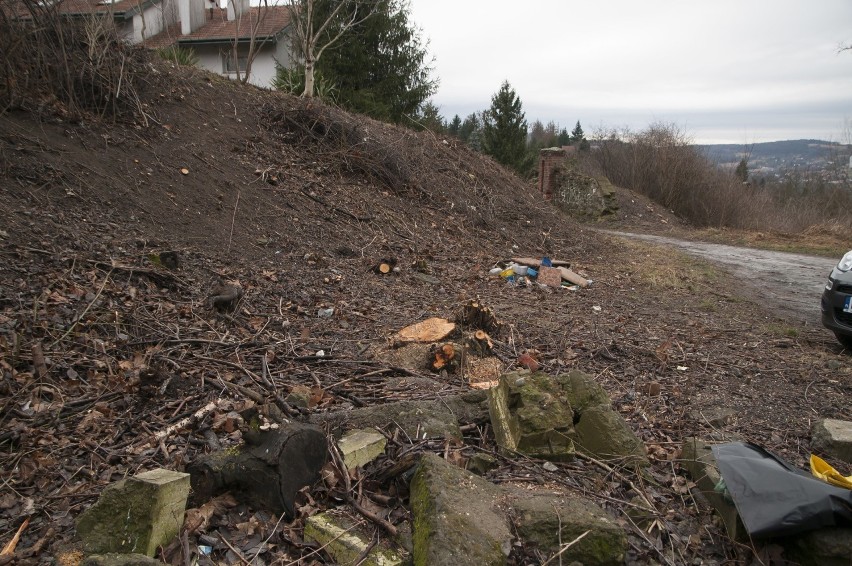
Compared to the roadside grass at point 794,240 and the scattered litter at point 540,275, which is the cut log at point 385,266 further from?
the roadside grass at point 794,240

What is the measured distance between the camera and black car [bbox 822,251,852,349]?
16.5 ft

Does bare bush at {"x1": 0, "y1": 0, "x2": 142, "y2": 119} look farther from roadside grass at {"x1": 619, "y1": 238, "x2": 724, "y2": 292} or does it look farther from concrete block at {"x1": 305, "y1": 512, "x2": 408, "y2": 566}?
roadside grass at {"x1": 619, "y1": 238, "x2": 724, "y2": 292}

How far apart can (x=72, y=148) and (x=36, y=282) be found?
114 inches

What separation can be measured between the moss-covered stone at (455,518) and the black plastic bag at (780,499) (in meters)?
0.97

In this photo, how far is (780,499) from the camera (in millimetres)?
2158

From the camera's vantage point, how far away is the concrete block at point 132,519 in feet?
6.44

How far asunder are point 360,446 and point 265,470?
0.45m

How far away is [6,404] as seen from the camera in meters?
2.95

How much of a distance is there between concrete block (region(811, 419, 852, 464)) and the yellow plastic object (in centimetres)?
73

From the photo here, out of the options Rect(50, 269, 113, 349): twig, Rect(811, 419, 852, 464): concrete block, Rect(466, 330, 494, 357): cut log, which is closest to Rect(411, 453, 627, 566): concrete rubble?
Rect(811, 419, 852, 464): concrete block

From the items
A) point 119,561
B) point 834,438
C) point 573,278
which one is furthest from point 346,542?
point 573,278

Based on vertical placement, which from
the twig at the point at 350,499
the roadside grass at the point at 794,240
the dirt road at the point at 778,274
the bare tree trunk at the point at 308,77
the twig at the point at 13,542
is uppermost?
the bare tree trunk at the point at 308,77

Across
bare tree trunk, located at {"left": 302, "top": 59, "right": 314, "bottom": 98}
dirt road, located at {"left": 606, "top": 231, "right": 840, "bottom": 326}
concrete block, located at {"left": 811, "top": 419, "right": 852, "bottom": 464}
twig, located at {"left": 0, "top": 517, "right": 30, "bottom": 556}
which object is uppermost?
bare tree trunk, located at {"left": 302, "top": 59, "right": 314, "bottom": 98}

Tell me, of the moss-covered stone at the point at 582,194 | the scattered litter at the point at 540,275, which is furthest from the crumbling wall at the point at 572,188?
the scattered litter at the point at 540,275
